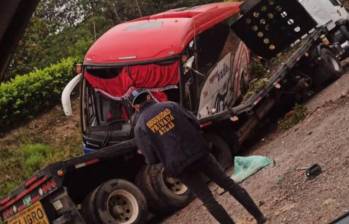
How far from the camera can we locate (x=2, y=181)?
16.4 metres

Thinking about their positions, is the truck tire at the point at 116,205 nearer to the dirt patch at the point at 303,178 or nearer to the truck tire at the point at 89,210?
the truck tire at the point at 89,210

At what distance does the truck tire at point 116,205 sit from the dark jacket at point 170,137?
82.8 inches

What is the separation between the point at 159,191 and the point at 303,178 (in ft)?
7.08

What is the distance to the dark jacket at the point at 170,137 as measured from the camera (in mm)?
6332

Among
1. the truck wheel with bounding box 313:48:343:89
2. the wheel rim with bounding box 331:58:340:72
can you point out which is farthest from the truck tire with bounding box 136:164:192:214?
the wheel rim with bounding box 331:58:340:72

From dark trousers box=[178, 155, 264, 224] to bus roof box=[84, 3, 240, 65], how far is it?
4.23 meters

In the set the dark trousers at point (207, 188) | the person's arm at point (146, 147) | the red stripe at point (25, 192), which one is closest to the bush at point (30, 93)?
the red stripe at point (25, 192)

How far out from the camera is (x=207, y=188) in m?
6.55

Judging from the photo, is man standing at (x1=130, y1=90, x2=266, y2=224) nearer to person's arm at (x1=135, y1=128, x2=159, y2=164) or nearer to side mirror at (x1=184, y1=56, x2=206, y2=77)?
person's arm at (x1=135, y1=128, x2=159, y2=164)

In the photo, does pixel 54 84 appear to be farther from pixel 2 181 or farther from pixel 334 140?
pixel 334 140

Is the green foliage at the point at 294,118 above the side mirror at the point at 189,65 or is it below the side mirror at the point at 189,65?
below

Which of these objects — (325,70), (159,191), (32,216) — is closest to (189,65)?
(159,191)

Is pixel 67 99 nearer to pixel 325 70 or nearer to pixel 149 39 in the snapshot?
pixel 149 39

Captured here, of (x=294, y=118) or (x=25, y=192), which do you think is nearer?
(x=25, y=192)
